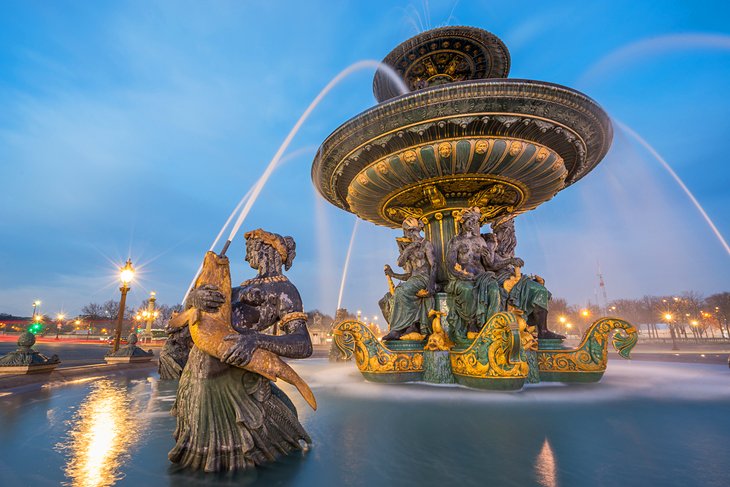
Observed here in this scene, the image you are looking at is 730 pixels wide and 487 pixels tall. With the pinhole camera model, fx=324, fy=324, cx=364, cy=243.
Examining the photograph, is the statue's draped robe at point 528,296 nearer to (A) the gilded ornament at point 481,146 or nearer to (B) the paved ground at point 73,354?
(A) the gilded ornament at point 481,146

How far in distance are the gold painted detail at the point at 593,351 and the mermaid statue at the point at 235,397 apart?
508 cm

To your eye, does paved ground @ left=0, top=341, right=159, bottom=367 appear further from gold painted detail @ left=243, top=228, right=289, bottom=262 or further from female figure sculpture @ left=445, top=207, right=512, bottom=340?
female figure sculpture @ left=445, top=207, right=512, bottom=340

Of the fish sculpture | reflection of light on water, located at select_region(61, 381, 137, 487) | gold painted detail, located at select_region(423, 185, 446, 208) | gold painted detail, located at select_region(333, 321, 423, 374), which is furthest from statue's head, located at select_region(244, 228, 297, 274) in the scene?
gold painted detail, located at select_region(423, 185, 446, 208)

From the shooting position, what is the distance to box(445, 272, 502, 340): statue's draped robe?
5699mm

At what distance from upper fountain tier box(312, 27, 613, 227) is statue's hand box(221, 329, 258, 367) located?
15.5 ft

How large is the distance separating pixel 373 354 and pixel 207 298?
4179 mm

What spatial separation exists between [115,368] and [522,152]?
392 inches

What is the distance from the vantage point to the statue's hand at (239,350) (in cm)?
200

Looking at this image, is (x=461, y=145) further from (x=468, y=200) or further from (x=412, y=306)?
(x=412, y=306)

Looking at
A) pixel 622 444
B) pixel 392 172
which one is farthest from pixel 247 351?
pixel 392 172

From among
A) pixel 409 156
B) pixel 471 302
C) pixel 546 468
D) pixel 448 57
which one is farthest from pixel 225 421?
pixel 448 57

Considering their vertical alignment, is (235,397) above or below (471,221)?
below

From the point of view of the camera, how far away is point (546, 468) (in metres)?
2.06

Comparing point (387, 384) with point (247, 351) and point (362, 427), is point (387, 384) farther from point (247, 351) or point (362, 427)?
point (247, 351)
